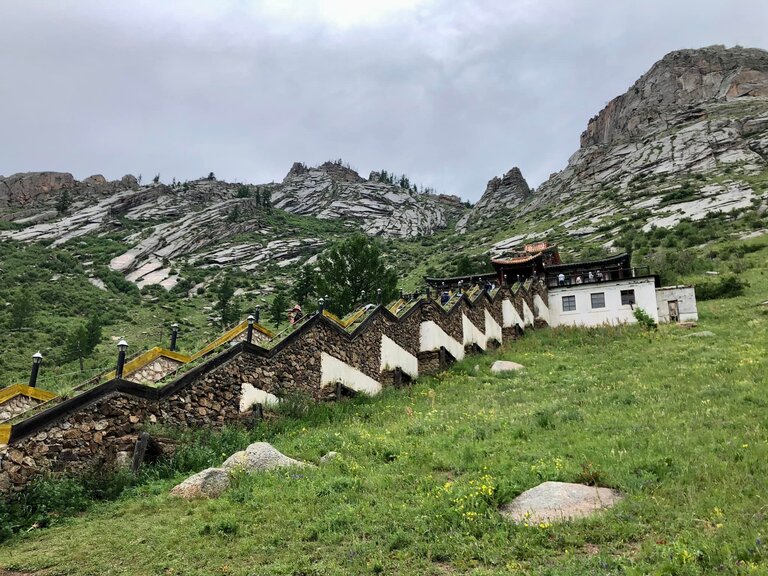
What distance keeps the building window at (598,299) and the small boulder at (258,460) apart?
3240cm

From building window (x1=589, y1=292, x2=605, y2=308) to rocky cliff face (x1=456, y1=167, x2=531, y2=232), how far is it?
354ft

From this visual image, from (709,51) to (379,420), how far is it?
19298cm

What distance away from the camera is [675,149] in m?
120

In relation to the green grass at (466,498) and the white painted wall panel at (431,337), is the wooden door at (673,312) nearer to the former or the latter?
the white painted wall panel at (431,337)

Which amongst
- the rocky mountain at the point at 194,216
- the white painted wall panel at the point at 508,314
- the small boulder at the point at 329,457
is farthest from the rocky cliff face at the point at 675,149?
the small boulder at the point at 329,457

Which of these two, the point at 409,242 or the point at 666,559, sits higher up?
the point at 409,242

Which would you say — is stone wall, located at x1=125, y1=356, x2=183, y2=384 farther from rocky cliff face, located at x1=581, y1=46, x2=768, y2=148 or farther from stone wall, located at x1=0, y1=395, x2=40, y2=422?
rocky cliff face, located at x1=581, y1=46, x2=768, y2=148

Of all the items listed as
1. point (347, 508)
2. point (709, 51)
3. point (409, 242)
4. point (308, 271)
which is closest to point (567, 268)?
point (308, 271)

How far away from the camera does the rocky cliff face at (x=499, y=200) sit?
155 meters

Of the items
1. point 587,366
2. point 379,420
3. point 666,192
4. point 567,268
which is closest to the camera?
point 379,420

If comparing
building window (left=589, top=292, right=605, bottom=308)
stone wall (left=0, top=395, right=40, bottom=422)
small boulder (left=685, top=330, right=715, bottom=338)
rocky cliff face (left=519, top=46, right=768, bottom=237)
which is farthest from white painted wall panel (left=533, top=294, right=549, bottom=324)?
rocky cliff face (left=519, top=46, right=768, bottom=237)

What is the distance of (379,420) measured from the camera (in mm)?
14234

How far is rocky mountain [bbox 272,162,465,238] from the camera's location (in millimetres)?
156812

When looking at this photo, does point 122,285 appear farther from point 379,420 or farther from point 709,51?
point 709,51
